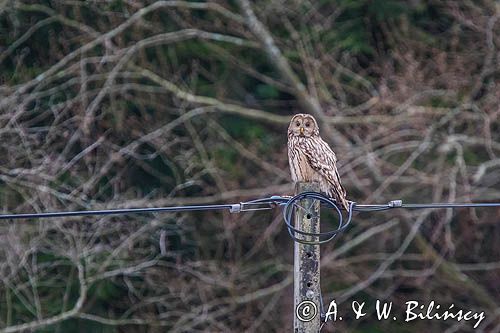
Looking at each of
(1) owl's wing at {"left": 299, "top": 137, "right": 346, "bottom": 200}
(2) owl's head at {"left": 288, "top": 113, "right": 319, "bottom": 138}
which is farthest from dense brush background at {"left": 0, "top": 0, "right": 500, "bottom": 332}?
(1) owl's wing at {"left": 299, "top": 137, "right": 346, "bottom": 200}

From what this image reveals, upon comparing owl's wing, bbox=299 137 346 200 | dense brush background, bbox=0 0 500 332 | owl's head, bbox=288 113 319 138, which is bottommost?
owl's wing, bbox=299 137 346 200

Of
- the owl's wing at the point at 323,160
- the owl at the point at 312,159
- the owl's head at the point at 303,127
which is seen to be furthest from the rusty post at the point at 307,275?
the owl's head at the point at 303,127

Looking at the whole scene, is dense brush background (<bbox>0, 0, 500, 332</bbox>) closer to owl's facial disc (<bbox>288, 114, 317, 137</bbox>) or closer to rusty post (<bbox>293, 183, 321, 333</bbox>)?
owl's facial disc (<bbox>288, 114, 317, 137</bbox>)

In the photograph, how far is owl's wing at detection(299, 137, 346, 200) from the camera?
7.16 meters

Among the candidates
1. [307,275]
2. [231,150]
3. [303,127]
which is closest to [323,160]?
[303,127]

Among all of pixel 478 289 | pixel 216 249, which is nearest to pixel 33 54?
pixel 216 249

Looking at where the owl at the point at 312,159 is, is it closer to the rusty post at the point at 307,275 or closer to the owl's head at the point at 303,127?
the owl's head at the point at 303,127

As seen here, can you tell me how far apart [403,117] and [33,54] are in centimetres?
397

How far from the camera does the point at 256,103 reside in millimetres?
13742

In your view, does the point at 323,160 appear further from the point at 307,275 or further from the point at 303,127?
the point at 307,275

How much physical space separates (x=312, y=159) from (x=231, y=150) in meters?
5.60

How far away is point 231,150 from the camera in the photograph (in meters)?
13.1

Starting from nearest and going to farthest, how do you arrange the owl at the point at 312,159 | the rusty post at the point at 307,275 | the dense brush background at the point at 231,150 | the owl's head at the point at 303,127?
the rusty post at the point at 307,275 → the owl at the point at 312,159 → the owl's head at the point at 303,127 → the dense brush background at the point at 231,150

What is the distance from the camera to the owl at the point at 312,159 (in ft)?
23.4
